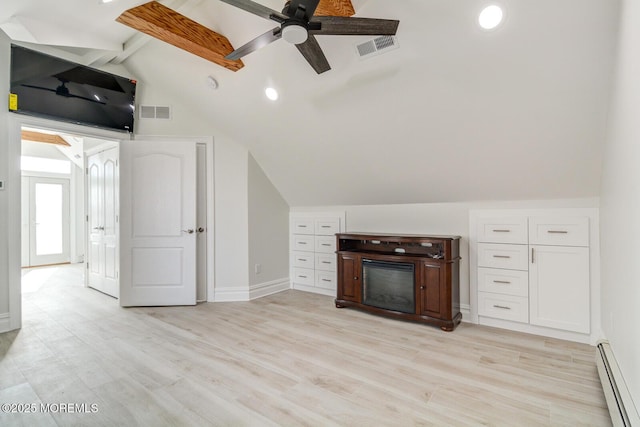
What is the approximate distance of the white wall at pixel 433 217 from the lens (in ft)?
9.62

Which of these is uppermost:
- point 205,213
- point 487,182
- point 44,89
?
point 44,89

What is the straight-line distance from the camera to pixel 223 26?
2.73 meters

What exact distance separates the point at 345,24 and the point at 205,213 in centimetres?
300

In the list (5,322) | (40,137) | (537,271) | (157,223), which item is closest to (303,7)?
(537,271)

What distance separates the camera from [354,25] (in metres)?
1.82

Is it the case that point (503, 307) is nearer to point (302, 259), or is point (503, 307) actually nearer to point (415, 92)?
point (415, 92)

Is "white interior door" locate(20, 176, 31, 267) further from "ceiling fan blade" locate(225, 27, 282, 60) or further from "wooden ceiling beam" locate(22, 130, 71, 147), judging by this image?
"ceiling fan blade" locate(225, 27, 282, 60)

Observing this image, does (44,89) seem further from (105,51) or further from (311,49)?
(311,49)

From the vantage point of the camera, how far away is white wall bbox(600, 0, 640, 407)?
1.40 m

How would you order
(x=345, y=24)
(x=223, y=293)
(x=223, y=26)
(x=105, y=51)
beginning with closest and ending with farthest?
Answer: (x=345, y=24), (x=223, y=26), (x=105, y=51), (x=223, y=293)

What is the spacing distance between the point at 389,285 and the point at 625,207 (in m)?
2.09

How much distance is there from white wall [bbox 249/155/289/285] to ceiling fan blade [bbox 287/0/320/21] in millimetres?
2562

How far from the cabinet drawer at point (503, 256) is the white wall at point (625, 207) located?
0.76 m

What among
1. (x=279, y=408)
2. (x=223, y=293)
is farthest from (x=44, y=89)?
(x=279, y=408)
